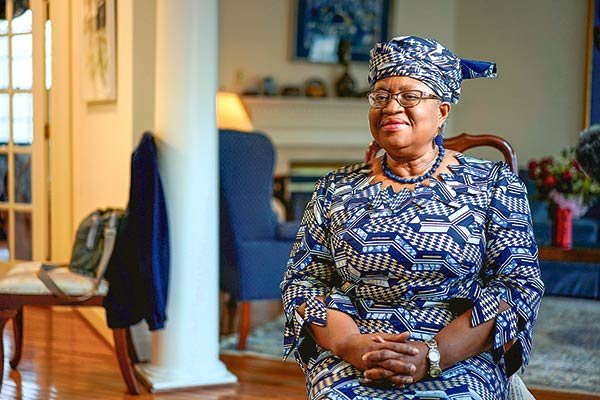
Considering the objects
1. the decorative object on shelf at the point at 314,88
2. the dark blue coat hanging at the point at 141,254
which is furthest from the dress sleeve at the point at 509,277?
the decorative object on shelf at the point at 314,88

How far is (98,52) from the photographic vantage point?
486cm

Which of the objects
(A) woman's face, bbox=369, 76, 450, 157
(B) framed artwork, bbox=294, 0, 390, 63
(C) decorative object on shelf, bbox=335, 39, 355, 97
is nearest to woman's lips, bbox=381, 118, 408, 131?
(A) woman's face, bbox=369, 76, 450, 157

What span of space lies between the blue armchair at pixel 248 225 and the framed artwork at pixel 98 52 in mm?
654

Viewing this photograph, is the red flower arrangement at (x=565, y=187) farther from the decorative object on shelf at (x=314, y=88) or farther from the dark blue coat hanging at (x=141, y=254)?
the decorative object on shelf at (x=314, y=88)

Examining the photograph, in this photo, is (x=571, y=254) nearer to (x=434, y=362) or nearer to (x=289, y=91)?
(x=434, y=362)

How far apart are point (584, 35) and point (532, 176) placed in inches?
125

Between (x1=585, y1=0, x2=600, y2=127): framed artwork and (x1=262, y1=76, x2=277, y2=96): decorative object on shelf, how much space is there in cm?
254

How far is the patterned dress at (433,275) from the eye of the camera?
1.98m

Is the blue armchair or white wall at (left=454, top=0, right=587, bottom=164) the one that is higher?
white wall at (left=454, top=0, right=587, bottom=164)

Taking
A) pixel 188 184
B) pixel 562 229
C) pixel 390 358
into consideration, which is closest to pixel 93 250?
pixel 188 184

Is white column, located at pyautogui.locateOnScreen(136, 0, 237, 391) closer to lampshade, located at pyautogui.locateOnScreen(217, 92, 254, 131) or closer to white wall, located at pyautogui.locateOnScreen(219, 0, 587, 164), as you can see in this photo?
lampshade, located at pyautogui.locateOnScreen(217, 92, 254, 131)

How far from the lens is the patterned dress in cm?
198

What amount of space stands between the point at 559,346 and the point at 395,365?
307cm

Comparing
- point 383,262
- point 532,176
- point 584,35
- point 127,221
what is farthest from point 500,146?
point 584,35
